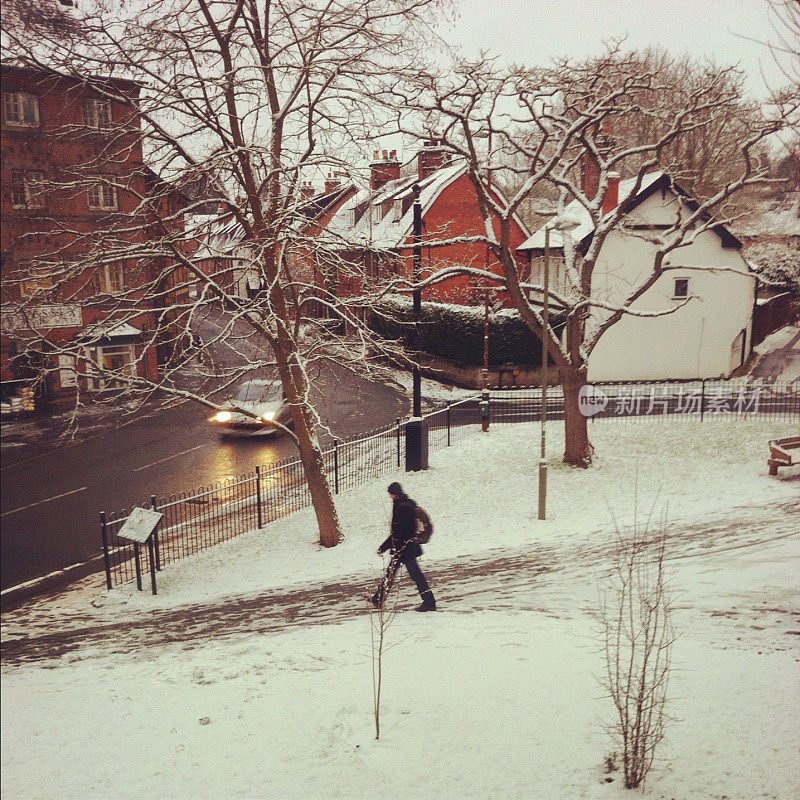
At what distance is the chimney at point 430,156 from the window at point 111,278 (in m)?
3.99

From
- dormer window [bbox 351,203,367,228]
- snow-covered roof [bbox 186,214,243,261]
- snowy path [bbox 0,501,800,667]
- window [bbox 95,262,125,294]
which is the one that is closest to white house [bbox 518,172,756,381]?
snowy path [bbox 0,501,800,667]

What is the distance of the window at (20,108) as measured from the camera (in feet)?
8.36

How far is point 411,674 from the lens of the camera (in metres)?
4.52

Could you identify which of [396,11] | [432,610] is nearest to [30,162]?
[396,11]

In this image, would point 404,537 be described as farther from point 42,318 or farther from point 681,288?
point 681,288

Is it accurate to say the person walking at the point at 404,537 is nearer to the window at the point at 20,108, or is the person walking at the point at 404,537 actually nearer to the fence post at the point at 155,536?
the fence post at the point at 155,536

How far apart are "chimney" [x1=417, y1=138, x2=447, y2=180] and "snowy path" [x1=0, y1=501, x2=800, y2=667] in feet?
16.9

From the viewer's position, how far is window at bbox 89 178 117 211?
13.8ft

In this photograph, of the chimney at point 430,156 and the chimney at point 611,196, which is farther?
the chimney at point 611,196

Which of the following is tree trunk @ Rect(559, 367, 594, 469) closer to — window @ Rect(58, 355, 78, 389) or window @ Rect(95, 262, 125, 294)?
window @ Rect(95, 262, 125, 294)

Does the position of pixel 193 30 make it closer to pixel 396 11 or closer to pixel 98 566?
pixel 396 11

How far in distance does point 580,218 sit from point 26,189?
46.0 feet

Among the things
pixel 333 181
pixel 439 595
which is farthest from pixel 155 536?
pixel 333 181

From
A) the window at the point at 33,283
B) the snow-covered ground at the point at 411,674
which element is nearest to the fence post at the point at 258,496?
the snow-covered ground at the point at 411,674
